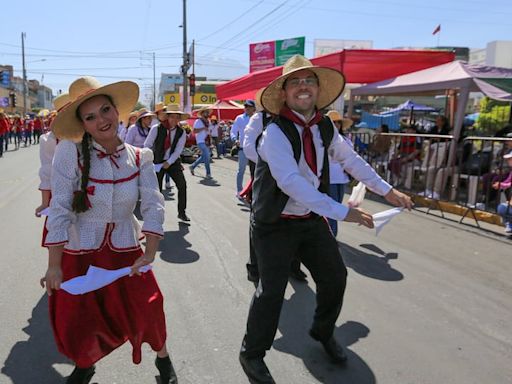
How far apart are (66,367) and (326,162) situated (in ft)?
6.88

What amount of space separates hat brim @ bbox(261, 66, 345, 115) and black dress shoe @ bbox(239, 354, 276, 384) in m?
1.55

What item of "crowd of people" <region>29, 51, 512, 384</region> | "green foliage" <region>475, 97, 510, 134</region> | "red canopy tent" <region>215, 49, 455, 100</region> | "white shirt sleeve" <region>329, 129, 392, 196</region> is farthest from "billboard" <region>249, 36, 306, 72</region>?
"crowd of people" <region>29, 51, 512, 384</region>

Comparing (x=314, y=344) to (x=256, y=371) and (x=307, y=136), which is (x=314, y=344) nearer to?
(x=256, y=371)

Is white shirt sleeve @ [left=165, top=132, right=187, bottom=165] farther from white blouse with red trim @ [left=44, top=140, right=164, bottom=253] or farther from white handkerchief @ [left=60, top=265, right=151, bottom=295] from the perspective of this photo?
white handkerchief @ [left=60, top=265, right=151, bottom=295]

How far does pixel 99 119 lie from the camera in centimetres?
240

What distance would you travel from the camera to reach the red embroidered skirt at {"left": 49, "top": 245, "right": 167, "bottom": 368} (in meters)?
2.41

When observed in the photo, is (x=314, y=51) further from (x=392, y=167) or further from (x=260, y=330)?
(x=260, y=330)

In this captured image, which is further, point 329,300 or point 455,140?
point 455,140

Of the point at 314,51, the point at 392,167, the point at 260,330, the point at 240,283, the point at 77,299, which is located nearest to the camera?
the point at 77,299

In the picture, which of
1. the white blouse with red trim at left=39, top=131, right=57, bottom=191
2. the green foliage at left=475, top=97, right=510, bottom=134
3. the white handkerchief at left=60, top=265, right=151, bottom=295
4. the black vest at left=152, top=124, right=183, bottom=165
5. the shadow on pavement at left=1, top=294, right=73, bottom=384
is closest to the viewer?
the white handkerchief at left=60, top=265, right=151, bottom=295

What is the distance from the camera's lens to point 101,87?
2.42 m

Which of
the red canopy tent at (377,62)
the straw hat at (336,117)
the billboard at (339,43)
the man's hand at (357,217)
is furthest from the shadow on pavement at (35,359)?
the billboard at (339,43)

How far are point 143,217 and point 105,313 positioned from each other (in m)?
0.56

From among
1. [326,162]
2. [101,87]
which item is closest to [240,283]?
[326,162]
